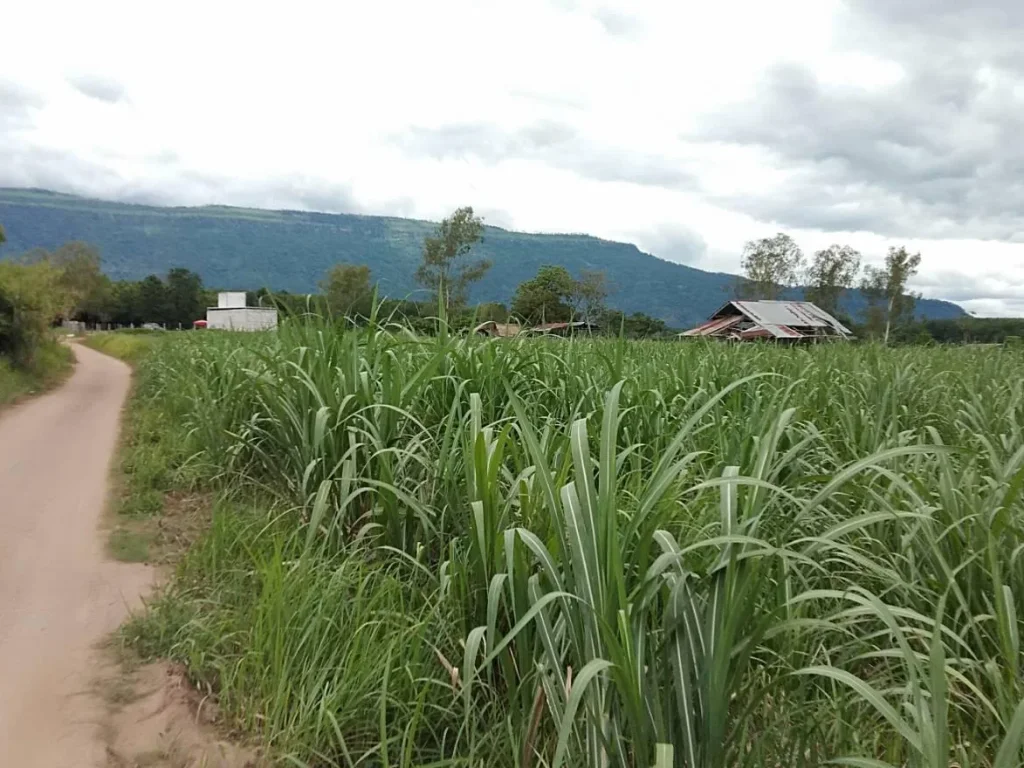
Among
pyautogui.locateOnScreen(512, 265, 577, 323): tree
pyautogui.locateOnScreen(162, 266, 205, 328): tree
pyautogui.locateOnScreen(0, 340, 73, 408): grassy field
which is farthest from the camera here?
pyautogui.locateOnScreen(162, 266, 205, 328): tree

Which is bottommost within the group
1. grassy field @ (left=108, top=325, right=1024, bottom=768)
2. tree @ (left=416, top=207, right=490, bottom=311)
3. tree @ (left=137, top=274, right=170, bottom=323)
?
tree @ (left=137, top=274, right=170, bottom=323)

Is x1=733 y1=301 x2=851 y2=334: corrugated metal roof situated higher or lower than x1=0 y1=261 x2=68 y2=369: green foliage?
higher

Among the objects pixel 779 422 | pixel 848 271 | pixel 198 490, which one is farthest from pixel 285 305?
pixel 848 271

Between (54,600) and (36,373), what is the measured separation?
1222cm

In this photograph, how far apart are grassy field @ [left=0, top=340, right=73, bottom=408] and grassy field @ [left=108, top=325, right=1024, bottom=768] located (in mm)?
8823

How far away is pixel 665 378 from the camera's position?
14.0 feet

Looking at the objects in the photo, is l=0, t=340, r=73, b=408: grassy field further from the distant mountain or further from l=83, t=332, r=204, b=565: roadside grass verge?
the distant mountain

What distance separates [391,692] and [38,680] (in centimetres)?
127

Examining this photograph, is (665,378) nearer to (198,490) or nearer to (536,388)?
(536,388)

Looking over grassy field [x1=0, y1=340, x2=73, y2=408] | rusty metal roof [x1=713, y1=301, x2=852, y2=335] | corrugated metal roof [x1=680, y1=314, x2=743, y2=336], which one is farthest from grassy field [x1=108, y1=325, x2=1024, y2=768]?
rusty metal roof [x1=713, y1=301, x2=852, y2=335]

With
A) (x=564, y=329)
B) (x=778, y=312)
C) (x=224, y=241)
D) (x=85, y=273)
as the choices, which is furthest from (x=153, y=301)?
(x=224, y=241)

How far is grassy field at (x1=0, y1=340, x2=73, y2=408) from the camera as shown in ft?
35.5

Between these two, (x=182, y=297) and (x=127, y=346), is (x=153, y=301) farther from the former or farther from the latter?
(x=127, y=346)

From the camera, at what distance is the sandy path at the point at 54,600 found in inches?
83.0
